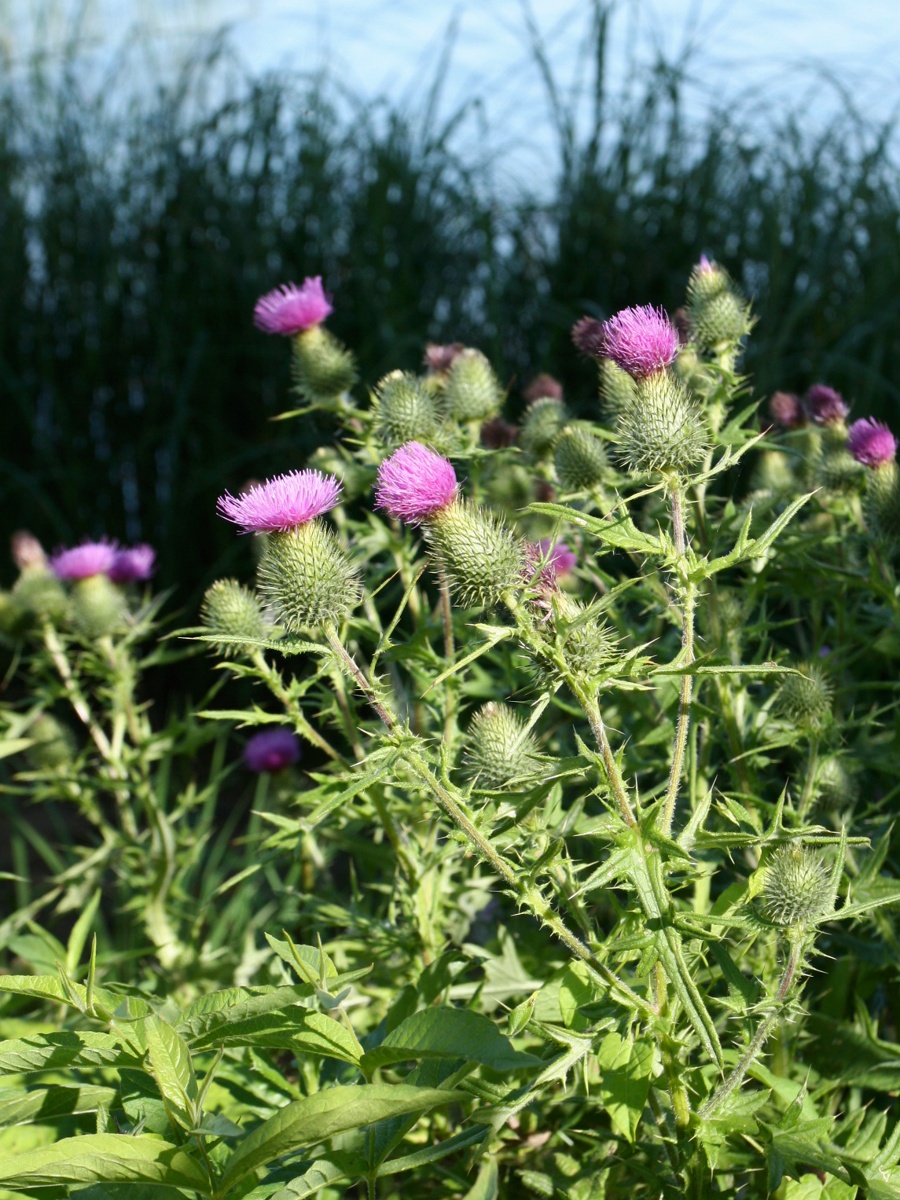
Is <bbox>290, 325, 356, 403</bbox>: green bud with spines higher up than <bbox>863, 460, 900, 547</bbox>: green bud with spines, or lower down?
higher up

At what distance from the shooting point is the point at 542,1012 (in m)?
2.01

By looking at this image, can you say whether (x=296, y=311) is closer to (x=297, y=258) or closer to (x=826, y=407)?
(x=826, y=407)

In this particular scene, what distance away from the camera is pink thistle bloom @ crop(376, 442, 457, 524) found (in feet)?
5.74

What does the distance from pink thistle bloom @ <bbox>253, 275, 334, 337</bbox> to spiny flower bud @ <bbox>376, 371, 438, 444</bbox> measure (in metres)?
0.48

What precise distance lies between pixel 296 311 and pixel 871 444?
4.49 ft

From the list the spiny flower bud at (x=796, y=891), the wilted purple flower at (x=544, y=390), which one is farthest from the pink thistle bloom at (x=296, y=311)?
the spiny flower bud at (x=796, y=891)

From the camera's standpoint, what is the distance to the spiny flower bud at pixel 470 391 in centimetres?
266

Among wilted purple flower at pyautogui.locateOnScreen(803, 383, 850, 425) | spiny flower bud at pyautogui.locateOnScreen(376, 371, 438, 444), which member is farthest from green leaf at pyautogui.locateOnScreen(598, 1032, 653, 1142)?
wilted purple flower at pyautogui.locateOnScreen(803, 383, 850, 425)

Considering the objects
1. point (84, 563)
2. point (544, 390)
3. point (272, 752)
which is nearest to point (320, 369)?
point (544, 390)

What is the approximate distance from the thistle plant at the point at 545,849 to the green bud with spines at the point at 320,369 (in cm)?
1

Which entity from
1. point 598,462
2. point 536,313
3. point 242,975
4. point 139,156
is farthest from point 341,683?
point 139,156

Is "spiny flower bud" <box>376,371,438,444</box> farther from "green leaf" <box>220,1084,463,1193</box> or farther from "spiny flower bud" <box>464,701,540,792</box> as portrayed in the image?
"green leaf" <box>220,1084,463,1193</box>

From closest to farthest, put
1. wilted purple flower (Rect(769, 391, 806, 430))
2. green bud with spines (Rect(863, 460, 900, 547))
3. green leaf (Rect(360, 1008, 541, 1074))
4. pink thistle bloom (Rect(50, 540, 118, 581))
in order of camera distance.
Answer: green leaf (Rect(360, 1008, 541, 1074)), green bud with spines (Rect(863, 460, 900, 547)), wilted purple flower (Rect(769, 391, 806, 430)), pink thistle bloom (Rect(50, 540, 118, 581))

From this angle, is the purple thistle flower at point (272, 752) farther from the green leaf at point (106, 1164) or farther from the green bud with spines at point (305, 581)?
the green leaf at point (106, 1164)
